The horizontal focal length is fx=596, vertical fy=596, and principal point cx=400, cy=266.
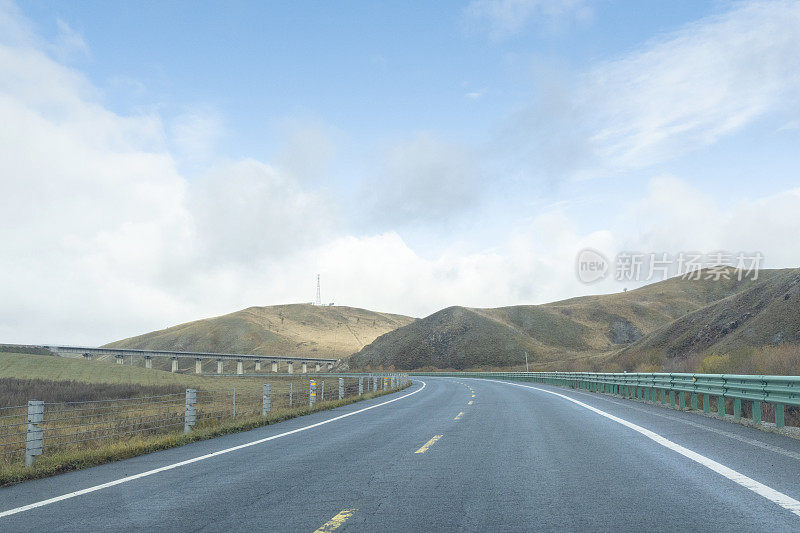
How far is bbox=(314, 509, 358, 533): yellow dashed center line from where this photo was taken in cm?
492

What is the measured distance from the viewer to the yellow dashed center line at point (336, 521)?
4918 millimetres

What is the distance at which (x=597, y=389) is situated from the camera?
30922mm

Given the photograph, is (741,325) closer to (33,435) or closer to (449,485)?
(449,485)

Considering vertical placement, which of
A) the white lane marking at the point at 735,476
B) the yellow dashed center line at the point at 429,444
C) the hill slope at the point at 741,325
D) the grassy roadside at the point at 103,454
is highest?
the hill slope at the point at 741,325

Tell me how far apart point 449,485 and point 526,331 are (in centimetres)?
14930

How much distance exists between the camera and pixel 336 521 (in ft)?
17.0

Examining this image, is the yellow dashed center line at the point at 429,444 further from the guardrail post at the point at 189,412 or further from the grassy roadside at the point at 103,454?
the guardrail post at the point at 189,412

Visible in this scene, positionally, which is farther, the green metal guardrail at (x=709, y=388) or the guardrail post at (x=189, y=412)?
the guardrail post at (x=189, y=412)

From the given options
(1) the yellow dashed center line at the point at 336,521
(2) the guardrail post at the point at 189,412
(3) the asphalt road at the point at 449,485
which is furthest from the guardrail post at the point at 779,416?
(2) the guardrail post at the point at 189,412

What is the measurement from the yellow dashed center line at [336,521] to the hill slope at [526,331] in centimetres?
12477

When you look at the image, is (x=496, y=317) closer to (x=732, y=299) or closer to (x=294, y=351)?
(x=294, y=351)

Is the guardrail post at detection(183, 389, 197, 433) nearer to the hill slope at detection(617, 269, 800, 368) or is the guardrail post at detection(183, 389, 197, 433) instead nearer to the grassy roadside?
the grassy roadside

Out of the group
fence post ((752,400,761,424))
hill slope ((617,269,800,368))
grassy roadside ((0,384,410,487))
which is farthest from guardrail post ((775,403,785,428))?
hill slope ((617,269,800,368))

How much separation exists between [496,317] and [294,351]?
238ft
